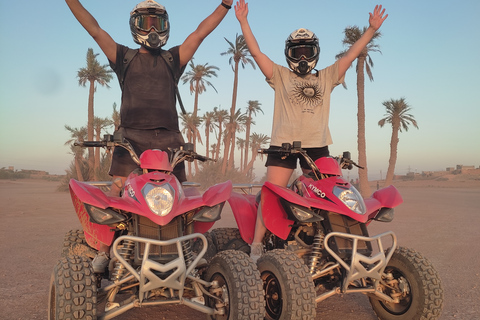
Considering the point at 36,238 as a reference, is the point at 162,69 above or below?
above

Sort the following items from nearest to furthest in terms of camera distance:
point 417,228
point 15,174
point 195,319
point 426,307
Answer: point 426,307, point 195,319, point 417,228, point 15,174

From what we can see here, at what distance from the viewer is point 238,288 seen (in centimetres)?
316

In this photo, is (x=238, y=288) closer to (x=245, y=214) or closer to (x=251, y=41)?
(x=245, y=214)

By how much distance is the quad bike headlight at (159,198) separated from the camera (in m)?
3.13

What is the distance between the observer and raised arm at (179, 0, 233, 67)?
457 cm

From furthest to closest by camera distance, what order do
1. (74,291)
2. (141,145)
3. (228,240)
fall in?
(228,240) → (141,145) → (74,291)

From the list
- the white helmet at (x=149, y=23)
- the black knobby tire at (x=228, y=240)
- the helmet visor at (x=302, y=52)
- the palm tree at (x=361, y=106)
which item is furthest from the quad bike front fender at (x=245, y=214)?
the palm tree at (x=361, y=106)

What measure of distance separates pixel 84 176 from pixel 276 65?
85.2 feet

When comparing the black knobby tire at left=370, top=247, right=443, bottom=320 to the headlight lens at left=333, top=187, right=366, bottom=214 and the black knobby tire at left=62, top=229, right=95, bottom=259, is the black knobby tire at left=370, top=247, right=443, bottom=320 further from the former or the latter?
the black knobby tire at left=62, top=229, right=95, bottom=259

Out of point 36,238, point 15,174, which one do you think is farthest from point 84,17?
point 15,174

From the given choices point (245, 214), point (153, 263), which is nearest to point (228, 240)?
point (245, 214)

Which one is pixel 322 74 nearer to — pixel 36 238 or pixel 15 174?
pixel 36 238

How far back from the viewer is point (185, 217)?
3.55 m

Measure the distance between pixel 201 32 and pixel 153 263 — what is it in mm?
2689
